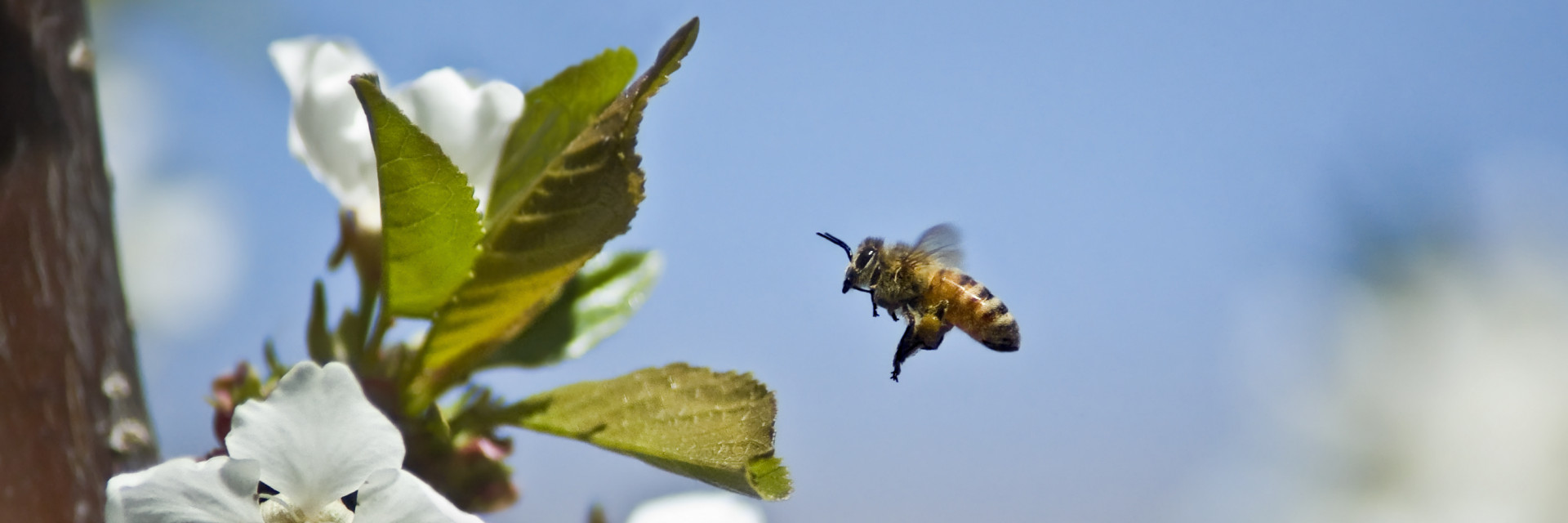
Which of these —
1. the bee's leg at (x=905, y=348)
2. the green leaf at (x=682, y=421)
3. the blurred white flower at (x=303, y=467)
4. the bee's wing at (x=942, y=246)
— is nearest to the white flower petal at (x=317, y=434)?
the blurred white flower at (x=303, y=467)

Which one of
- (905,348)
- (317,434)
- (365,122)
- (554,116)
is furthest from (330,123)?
(905,348)

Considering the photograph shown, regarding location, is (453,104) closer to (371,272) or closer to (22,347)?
(371,272)

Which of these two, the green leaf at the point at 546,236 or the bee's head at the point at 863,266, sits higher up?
the bee's head at the point at 863,266

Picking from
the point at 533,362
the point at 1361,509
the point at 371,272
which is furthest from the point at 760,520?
the point at 1361,509

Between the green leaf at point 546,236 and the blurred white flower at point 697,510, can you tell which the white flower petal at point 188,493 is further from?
the blurred white flower at point 697,510

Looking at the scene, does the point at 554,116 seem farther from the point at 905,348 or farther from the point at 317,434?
the point at 905,348
